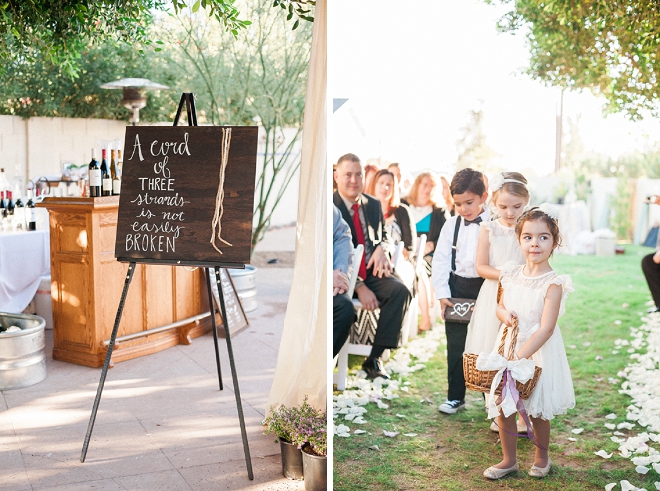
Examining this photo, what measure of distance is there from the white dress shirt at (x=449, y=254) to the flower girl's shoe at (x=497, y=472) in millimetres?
757

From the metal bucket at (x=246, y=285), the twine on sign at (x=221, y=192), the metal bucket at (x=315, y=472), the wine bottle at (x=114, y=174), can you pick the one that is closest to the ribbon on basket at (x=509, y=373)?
the metal bucket at (x=315, y=472)

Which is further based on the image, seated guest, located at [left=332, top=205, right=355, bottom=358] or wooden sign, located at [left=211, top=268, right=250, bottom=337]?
wooden sign, located at [left=211, top=268, right=250, bottom=337]

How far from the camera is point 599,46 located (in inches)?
119

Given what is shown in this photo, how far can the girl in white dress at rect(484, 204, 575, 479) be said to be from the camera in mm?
2879

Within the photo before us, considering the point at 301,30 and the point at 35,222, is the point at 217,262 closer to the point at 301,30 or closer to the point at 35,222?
the point at 35,222

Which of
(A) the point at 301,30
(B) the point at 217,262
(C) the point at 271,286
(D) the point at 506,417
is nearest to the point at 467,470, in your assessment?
(D) the point at 506,417

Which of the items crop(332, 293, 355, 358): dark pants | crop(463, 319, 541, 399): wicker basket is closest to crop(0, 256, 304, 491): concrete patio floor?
crop(332, 293, 355, 358): dark pants

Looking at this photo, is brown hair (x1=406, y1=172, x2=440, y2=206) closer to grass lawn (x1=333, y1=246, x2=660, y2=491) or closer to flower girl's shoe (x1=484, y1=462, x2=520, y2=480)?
grass lawn (x1=333, y1=246, x2=660, y2=491)

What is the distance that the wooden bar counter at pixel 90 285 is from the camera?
4867mm

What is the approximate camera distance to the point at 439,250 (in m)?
3.11

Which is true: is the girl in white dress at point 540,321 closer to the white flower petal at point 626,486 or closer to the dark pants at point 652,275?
the white flower petal at point 626,486

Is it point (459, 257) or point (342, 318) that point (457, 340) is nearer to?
point (459, 257)

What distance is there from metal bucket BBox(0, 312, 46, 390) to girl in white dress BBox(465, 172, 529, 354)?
294 centimetres

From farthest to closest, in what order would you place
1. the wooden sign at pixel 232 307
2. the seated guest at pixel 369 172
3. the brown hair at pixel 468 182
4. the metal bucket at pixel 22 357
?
the wooden sign at pixel 232 307
the metal bucket at pixel 22 357
the seated guest at pixel 369 172
the brown hair at pixel 468 182
